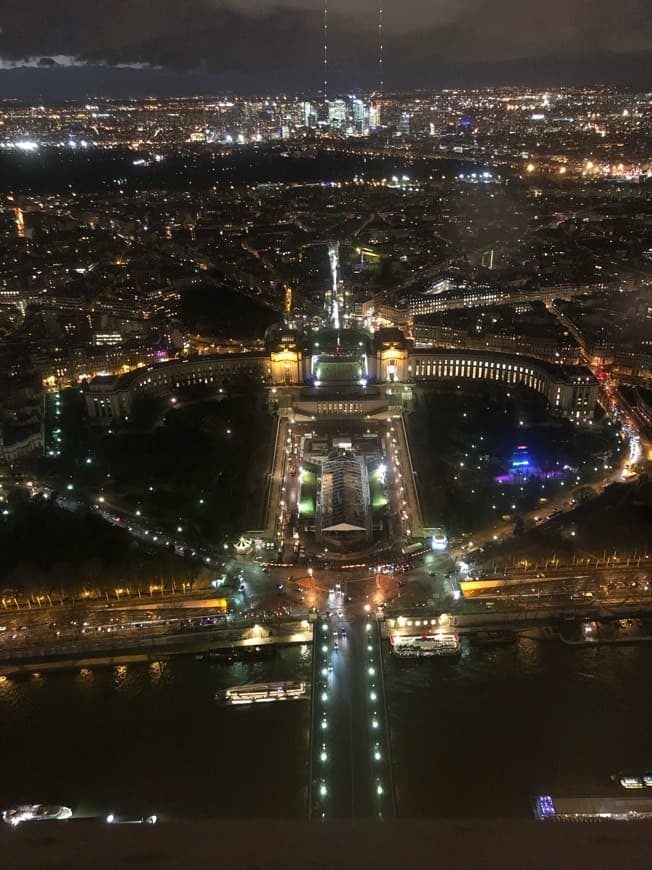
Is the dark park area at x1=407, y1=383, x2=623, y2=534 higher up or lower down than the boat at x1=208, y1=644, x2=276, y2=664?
higher up

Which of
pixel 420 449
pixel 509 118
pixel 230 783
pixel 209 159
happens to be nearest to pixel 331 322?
pixel 420 449

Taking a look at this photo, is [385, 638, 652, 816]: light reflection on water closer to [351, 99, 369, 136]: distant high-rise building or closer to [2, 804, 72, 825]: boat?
[2, 804, 72, 825]: boat

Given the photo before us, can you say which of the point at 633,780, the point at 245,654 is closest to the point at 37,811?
the point at 245,654

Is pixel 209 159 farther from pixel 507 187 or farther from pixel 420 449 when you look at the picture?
pixel 420 449

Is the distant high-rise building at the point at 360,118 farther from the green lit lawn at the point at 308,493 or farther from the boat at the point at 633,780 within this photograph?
the boat at the point at 633,780

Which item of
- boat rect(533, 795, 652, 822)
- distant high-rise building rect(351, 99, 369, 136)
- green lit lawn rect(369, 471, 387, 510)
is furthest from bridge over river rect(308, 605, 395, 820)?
distant high-rise building rect(351, 99, 369, 136)

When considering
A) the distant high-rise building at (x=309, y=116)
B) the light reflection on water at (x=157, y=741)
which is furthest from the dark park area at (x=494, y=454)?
the distant high-rise building at (x=309, y=116)

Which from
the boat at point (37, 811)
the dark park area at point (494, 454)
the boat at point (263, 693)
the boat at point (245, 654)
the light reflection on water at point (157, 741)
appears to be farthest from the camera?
the dark park area at point (494, 454)
